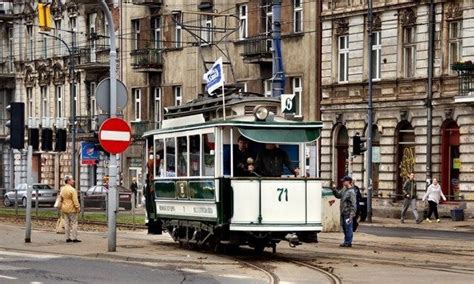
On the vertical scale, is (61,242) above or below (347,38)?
below

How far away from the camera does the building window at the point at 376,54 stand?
52906 mm

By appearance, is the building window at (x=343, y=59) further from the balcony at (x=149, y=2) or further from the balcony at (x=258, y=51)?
the balcony at (x=149, y=2)

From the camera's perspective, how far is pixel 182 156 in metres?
27.0

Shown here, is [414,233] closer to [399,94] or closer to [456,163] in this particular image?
[456,163]

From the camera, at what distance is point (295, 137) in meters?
25.2

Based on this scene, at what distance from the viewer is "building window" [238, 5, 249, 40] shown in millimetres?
60469

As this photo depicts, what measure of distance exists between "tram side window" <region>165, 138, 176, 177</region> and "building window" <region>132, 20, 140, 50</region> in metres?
41.9

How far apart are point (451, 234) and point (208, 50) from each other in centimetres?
2686

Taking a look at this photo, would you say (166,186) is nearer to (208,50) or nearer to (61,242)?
(61,242)

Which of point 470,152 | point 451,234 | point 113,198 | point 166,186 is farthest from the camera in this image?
point 470,152

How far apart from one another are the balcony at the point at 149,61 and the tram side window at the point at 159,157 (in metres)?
38.6

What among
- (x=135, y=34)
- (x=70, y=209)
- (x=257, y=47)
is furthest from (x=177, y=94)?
(x=70, y=209)

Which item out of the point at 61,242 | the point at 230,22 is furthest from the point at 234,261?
the point at 230,22

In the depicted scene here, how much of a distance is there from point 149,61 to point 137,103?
3691 millimetres
